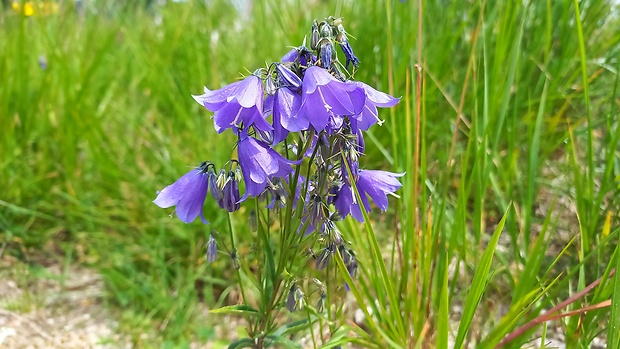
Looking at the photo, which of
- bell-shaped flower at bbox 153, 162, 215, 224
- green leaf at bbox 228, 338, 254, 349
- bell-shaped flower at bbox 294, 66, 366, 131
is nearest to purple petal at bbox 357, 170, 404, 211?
bell-shaped flower at bbox 294, 66, 366, 131

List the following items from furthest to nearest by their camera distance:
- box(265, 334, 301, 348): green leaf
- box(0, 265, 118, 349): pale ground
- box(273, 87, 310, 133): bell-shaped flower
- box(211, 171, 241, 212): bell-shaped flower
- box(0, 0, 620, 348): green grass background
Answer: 1. box(0, 265, 118, 349): pale ground
2. box(0, 0, 620, 348): green grass background
3. box(265, 334, 301, 348): green leaf
4. box(211, 171, 241, 212): bell-shaped flower
5. box(273, 87, 310, 133): bell-shaped flower

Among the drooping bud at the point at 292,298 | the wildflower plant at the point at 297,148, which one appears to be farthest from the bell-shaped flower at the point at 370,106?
the drooping bud at the point at 292,298

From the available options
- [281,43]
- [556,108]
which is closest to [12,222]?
[281,43]

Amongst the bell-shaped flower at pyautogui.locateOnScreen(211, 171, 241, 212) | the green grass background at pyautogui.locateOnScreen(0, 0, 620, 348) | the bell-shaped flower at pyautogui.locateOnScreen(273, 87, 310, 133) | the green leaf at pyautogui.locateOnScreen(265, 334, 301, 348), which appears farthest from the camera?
the green grass background at pyautogui.locateOnScreen(0, 0, 620, 348)

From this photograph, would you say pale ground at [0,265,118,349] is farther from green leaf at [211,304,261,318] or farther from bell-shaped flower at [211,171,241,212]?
bell-shaped flower at [211,171,241,212]

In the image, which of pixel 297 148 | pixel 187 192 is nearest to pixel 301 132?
pixel 297 148

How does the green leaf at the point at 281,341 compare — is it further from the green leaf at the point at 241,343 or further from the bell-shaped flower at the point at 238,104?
the bell-shaped flower at the point at 238,104

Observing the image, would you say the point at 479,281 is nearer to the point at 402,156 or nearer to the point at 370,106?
the point at 370,106
